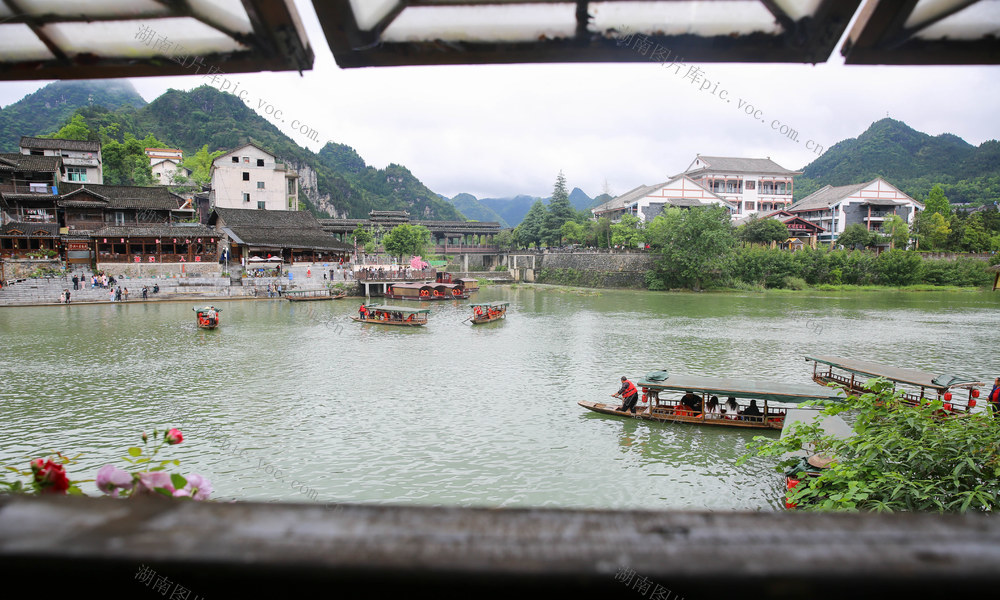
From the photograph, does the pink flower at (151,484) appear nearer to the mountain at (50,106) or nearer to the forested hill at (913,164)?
the mountain at (50,106)

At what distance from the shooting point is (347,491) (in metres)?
9.08

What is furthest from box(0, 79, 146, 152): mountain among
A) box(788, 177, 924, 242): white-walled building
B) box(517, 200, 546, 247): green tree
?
box(788, 177, 924, 242): white-walled building

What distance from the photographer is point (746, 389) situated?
38.2 ft

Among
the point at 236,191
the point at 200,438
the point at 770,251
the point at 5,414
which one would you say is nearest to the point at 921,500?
the point at 200,438

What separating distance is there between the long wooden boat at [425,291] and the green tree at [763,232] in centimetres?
3100

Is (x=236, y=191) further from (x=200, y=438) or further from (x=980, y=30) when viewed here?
(x=980, y=30)

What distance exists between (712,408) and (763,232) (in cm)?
4791

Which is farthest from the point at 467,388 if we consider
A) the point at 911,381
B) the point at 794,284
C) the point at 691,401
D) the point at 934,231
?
the point at 934,231

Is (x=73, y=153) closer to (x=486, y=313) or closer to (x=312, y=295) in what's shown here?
(x=312, y=295)

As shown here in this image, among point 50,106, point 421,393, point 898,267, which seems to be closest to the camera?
point 421,393

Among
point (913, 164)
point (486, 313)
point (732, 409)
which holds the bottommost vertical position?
point (732, 409)

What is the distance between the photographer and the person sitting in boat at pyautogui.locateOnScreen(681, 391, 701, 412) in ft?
40.6

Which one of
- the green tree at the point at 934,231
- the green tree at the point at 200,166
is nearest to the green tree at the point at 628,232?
Result: the green tree at the point at 934,231

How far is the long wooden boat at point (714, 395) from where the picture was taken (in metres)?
11.5
